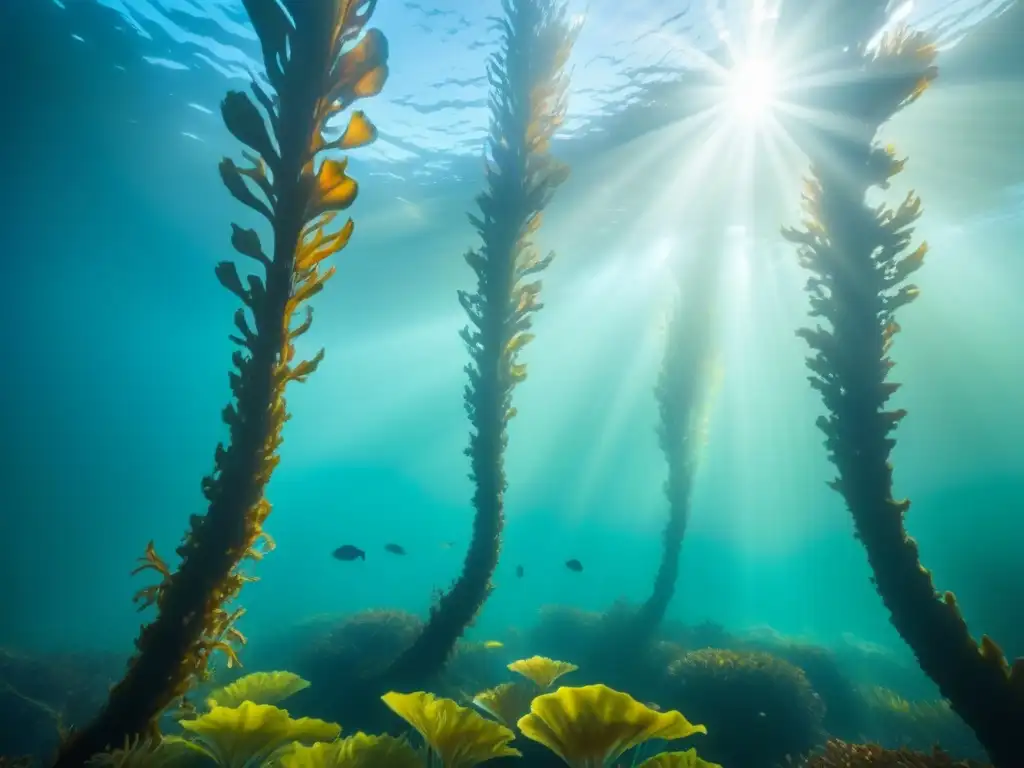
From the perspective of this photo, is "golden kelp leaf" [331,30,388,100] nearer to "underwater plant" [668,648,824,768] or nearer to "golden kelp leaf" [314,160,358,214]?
"golden kelp leaf" [314,160,358,214]

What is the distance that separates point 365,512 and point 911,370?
140 meters

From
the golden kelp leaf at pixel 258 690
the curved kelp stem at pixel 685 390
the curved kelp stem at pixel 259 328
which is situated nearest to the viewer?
the curved kelp stem at pixel 259 328

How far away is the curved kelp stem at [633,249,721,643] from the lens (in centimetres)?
1345

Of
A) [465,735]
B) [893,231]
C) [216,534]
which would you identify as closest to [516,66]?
[893,231]

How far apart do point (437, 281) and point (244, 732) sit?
1018 inches

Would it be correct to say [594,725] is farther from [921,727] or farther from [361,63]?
[921,727]

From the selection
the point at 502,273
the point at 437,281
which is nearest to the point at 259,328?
the point at 502,273

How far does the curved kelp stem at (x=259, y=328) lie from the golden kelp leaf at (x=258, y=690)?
22 cm

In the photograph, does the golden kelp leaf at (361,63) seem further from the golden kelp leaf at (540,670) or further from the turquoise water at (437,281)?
the turquoise water at (437,281)

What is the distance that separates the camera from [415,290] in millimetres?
28562

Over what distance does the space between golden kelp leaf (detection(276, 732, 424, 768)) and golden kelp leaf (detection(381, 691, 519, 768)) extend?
13cm

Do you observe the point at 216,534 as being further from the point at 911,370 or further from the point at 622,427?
the point at 622,427

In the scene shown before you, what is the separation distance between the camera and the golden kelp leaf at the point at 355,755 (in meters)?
2.18

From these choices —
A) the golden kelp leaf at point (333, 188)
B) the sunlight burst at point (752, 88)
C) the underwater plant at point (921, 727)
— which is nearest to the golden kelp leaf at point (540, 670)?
the golden kelp leaf at point (333, 188)
